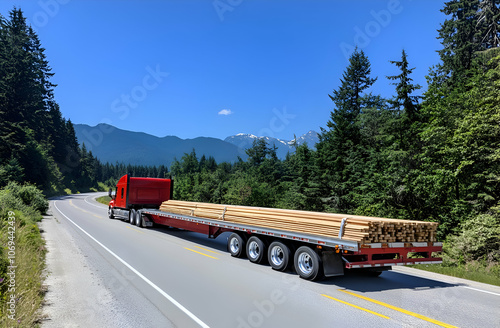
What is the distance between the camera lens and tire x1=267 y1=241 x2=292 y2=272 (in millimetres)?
8641

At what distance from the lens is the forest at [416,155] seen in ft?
49.2

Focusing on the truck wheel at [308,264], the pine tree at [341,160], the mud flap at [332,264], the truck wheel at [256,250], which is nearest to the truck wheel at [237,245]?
the truck wheel at [256,250]

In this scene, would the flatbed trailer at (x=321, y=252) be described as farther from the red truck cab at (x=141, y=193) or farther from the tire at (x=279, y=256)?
the red truck cab at (x=141, y=193)

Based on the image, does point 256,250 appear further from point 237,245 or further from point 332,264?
point 332,264

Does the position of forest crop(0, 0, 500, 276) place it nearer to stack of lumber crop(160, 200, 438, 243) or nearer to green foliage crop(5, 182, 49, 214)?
stack of lumber crop(160, 200, 438, 243)

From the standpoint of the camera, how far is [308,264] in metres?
8.12

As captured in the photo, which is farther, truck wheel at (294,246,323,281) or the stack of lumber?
truck wheel at (294,246,323,281)

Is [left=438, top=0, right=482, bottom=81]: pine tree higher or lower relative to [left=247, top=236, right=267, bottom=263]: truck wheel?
higher

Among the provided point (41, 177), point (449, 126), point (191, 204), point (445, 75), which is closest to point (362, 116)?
point (445, 75)

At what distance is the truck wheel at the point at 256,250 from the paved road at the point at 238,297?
0.87ft

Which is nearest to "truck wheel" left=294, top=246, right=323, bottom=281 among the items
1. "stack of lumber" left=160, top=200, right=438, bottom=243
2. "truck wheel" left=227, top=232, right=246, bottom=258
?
"stack of lumber" left=160, top=200, right=438, bottom=243

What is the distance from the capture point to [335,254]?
25.9 ft

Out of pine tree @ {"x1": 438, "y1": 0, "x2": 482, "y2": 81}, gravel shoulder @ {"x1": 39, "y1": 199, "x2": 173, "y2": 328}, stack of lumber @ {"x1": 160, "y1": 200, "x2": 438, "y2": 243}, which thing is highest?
pine tree @ {"x1": 438, "y1": 0, "x2": 482, "y2": 81}

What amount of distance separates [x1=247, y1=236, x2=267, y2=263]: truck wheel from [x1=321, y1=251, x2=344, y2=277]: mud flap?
2327 millimetres
